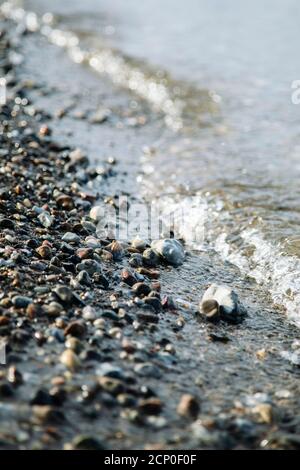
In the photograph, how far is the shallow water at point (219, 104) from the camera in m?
6.13

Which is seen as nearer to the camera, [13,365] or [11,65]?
[13,365]

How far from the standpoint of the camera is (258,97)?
10867 millimetres

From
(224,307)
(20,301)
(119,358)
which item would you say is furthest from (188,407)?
(20,301)

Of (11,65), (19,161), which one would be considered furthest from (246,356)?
(11,65)

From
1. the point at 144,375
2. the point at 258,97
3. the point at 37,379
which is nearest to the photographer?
the point at 37,379

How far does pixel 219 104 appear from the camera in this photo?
10.7 meters

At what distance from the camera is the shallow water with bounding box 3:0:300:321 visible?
6.13 m

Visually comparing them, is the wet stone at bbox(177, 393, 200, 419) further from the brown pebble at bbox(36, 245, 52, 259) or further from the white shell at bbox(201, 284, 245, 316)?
the brown pebble at bbox(36, 245, 52, 259)

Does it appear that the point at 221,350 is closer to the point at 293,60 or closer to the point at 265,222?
the point at 265,222

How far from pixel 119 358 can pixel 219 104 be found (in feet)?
25.6

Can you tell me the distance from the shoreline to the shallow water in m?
0.71

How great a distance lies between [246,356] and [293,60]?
35.5ft

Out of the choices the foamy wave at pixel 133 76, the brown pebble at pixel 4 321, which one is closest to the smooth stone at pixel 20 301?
the brown pebble at pixel 4 321

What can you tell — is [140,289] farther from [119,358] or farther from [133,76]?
[133,76]
